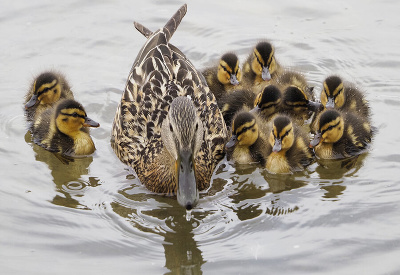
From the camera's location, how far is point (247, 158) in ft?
16.8

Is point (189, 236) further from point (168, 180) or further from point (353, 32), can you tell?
point (353, 32)

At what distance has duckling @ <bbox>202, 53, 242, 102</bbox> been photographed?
5691 mm

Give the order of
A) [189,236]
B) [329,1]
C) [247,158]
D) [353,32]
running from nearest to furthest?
[189,236] < [247,158] < [353,32] < [329,1]

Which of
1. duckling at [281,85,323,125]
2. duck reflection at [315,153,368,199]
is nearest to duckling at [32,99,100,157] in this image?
duckling at [281,85,323,125]

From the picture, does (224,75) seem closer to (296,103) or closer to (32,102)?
(296,103)

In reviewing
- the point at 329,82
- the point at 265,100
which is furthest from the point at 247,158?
the point at 329,82

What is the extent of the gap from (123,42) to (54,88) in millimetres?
1329

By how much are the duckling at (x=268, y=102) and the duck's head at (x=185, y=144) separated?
3.42 ft

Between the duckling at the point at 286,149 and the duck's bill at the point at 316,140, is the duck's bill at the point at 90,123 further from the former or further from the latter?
the duck's bill at the point at 316,140

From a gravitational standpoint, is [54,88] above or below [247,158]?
above

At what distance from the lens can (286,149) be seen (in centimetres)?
499

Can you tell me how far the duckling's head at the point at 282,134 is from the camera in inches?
193

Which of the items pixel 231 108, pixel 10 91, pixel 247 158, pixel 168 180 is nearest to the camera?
pixel 168 180

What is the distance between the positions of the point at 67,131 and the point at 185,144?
1.41m
